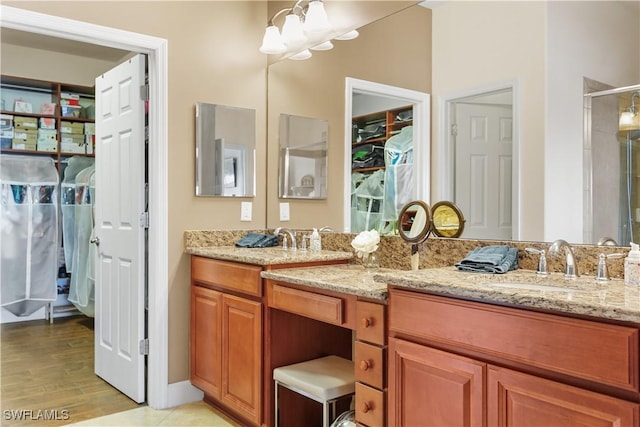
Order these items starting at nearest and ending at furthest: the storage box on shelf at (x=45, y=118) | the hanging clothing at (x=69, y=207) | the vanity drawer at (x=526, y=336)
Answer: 1. the vanity drawer at (x=526, y=336)
2. the storage box on shelf at (x=45, y=118)
3. the hanging clothing at (x=69, y=207)

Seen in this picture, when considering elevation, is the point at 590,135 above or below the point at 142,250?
above

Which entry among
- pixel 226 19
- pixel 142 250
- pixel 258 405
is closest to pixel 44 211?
pixel 142 250

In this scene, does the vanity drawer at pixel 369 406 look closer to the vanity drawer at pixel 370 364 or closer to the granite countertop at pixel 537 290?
the vanity drawer at pixel 370 364

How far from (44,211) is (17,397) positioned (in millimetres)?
Answer: 2381

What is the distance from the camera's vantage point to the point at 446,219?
7.38 feet

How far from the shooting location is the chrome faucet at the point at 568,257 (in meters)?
1.75

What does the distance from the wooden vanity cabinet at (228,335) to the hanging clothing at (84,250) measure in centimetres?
236

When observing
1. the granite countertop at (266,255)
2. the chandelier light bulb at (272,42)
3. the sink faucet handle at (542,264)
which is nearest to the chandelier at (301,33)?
the chandelier light bulb at (272,42)

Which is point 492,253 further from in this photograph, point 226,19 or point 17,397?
point 17,397

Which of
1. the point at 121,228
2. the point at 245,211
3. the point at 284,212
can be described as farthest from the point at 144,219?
the point at 284,212

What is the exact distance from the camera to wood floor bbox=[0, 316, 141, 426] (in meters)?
2.83

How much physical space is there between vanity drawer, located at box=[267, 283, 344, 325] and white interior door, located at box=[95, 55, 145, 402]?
3.44ft

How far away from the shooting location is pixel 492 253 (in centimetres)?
190

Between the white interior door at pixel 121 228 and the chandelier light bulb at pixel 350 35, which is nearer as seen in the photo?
the chandelier light bulb at pixel 350 35
